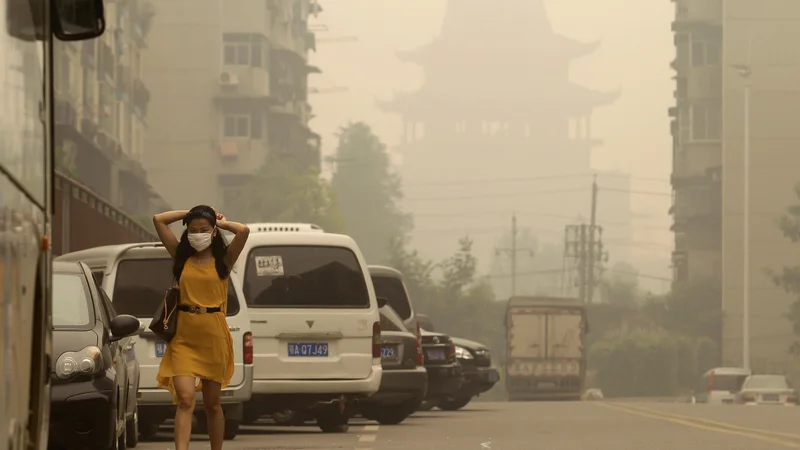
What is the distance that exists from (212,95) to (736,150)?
31907mm

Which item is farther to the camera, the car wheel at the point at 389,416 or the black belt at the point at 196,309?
the car wheel at the point at 389,416

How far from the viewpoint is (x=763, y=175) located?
11644cm

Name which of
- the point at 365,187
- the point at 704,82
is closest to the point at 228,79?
the point at 704,82

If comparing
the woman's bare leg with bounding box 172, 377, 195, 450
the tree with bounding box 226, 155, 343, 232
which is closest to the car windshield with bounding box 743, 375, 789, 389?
the woman's bare leg with bounding box 172, 377, 195, 450

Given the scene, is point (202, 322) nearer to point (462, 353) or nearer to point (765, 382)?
point (462, 353)

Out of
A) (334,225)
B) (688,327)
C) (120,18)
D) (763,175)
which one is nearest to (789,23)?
(763,175)

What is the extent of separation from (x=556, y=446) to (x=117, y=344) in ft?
16.3

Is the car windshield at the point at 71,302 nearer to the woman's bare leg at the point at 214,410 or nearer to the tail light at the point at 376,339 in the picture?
the woman's bare leg at the point at 214,410

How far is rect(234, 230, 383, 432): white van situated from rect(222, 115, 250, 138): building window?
336 feet

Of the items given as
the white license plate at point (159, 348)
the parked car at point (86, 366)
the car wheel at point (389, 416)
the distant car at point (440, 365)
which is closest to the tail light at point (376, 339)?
the white license plate at point (159, 348)

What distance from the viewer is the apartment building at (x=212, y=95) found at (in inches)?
4665

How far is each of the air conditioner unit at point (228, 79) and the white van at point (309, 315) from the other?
328 feet

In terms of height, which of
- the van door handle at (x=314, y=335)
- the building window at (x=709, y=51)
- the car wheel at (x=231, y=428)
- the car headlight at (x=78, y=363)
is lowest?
the car wheel at (x=231, y=428)

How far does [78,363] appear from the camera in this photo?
1268cm
